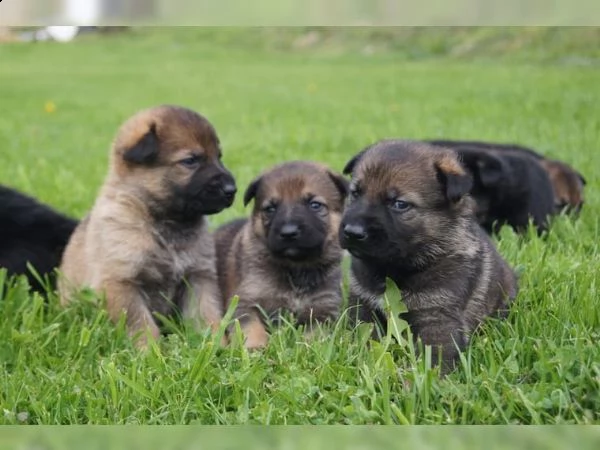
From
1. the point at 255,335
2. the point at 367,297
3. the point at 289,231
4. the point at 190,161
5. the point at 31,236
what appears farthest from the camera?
the point at 31,236

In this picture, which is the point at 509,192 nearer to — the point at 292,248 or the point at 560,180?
the point at 560,180

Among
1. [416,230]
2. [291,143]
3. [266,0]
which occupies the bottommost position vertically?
[291,143]

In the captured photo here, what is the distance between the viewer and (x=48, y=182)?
22.8ft

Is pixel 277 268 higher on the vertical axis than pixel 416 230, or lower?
lower

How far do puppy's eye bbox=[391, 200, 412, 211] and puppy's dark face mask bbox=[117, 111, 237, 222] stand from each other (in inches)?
40.4

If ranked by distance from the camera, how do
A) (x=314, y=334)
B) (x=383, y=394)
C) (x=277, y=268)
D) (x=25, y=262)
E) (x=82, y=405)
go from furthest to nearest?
1. (x=25, y=262)
2. (x=277, y=268)
3. (x=314, y=334)
4. (x=82, y=405)
5. (x=383, y=394)

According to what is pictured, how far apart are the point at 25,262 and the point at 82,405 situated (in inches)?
72.6

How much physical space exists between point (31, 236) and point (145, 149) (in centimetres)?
93

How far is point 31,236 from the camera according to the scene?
429cm

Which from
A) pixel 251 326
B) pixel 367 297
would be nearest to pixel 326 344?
pixel 367 297

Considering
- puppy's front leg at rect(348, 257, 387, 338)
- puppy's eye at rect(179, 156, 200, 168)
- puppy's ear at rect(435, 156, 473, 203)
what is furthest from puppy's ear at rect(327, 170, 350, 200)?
puppy's ear at rect(435, 156, 473, 203)

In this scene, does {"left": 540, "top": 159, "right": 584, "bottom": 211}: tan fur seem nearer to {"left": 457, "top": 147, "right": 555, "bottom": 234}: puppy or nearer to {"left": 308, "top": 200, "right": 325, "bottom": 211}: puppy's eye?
{"left": 457, "top": 147, "right": 555, "bottom": 234}: puppy

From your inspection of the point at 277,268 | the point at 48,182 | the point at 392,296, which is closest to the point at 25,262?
the point at 277,268

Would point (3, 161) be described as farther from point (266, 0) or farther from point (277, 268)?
point (266, 0)
